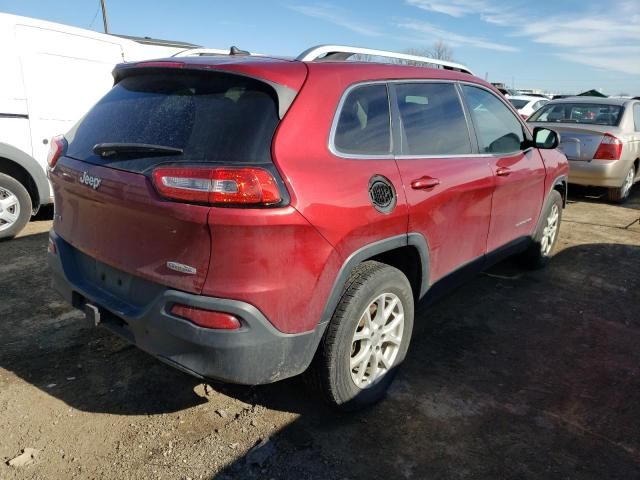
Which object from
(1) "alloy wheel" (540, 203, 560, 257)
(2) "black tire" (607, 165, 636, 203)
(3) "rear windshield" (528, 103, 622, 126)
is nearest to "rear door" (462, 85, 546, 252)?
(1) "alloy wheel" (540, 203, 560, 257)

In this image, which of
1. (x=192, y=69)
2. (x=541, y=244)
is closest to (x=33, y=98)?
(x=192, y=69)

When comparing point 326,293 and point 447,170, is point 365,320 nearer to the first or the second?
point 326,293

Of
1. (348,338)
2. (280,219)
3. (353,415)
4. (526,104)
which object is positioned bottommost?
(353,415)

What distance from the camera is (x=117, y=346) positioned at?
329cm

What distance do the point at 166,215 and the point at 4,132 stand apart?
4.37m

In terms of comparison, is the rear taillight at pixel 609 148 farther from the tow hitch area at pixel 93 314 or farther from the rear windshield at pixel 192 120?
the tow hitch area at pixel 93 314

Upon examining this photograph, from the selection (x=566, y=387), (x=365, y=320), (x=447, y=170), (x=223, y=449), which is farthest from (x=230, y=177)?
(x=566, y=387)

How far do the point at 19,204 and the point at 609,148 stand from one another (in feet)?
25.7

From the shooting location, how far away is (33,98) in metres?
5.52

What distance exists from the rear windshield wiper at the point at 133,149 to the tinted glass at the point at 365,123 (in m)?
0.76

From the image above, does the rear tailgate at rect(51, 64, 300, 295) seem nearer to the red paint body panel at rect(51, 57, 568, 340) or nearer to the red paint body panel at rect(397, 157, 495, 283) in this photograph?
the red paint body panel at rect(51, 57, 568, 340)

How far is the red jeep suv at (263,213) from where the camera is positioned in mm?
2053

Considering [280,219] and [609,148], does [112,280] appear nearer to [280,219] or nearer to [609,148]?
[280,219]

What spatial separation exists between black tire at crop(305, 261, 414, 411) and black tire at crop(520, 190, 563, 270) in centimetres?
249
